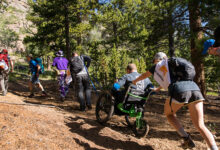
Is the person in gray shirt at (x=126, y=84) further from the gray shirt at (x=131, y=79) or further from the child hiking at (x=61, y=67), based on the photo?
the child hiking at (x=61, y=67)

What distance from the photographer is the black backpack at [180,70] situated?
8.96ft

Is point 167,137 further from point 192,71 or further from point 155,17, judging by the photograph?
point 155,17

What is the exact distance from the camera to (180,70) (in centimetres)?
277

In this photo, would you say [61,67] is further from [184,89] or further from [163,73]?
[184,89]

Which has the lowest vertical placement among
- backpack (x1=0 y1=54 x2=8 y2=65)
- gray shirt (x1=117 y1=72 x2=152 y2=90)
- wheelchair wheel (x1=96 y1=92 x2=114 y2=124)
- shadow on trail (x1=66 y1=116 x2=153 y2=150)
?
shadow on trail (x1=66 y1=116 x2=153 y2=150)

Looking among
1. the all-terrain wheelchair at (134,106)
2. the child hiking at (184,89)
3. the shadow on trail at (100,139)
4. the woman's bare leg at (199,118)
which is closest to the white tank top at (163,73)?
the child hiking at (184,89)

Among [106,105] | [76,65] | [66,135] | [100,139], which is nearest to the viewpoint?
[66,135]

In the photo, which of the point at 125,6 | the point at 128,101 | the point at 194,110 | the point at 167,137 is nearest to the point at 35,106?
the point at 128,101

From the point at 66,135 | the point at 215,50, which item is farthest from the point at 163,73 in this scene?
the point at 66,135

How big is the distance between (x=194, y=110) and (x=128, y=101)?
1.53 meters

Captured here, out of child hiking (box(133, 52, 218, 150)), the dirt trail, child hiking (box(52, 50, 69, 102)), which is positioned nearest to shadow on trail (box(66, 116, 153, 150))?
the dirt trail

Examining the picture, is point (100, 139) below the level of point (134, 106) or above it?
below

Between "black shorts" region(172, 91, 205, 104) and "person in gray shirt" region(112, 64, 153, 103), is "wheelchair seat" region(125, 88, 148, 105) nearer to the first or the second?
"person in gray shirt" region(112, 64, 153, 103)

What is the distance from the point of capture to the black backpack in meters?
2.73
